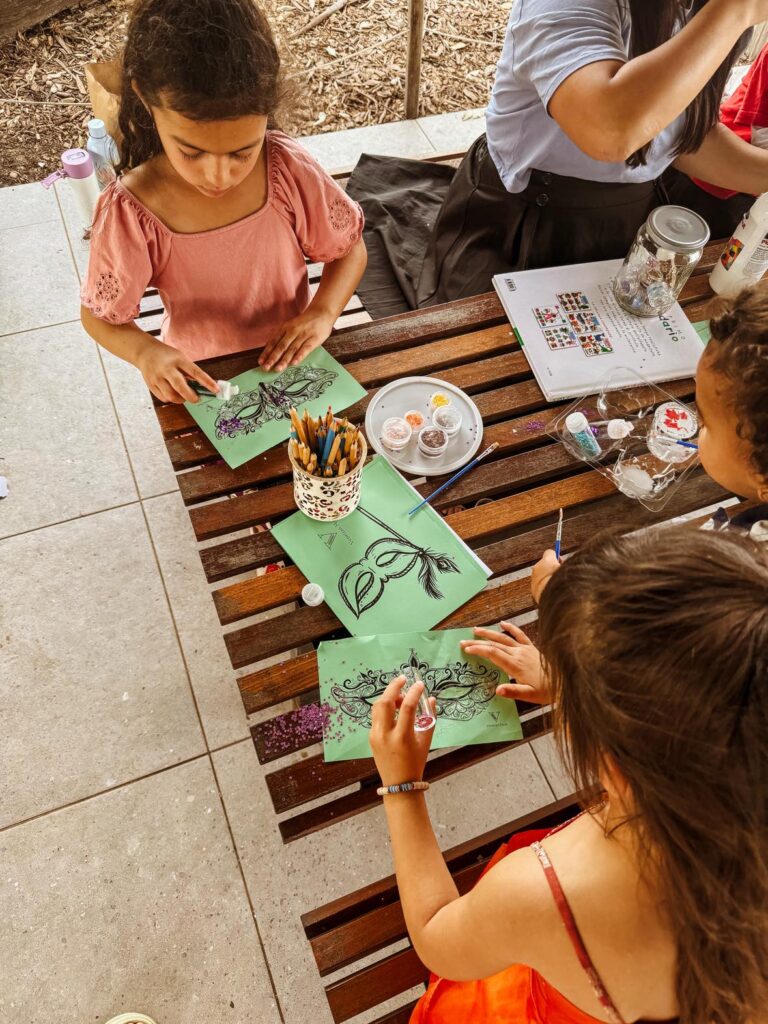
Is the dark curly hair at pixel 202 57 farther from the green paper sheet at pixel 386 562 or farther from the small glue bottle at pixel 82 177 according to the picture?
the small glue bottle at pixel 82 177

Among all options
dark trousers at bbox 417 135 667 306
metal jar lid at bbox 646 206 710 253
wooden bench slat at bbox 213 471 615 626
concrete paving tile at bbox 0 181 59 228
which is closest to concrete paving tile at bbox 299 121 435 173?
concrete paving tile at bbox 0 181 59 228

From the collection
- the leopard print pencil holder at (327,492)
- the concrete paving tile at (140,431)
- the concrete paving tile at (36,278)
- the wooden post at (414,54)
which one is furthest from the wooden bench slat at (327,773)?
the wooden post at (414,54)

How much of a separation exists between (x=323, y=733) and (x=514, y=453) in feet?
1.82

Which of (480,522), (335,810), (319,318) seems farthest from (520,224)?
(335,810)

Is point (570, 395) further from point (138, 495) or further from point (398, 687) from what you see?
point (138, 495)

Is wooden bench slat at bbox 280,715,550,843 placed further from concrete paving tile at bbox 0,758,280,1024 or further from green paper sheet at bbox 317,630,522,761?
concrete paving tile at bbox 0,758,280,1024

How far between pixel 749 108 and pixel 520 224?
62 centimetres

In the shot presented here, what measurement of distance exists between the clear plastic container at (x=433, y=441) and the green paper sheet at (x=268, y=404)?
13 centimetres

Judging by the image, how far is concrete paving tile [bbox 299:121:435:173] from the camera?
2654 millimetres

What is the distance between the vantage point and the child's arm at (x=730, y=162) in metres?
1.47

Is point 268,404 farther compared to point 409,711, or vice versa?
point 268,404

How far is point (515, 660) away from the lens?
3.10ft

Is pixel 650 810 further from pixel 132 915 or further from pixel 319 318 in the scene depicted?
pixel 132 915

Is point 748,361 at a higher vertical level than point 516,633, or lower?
higher
